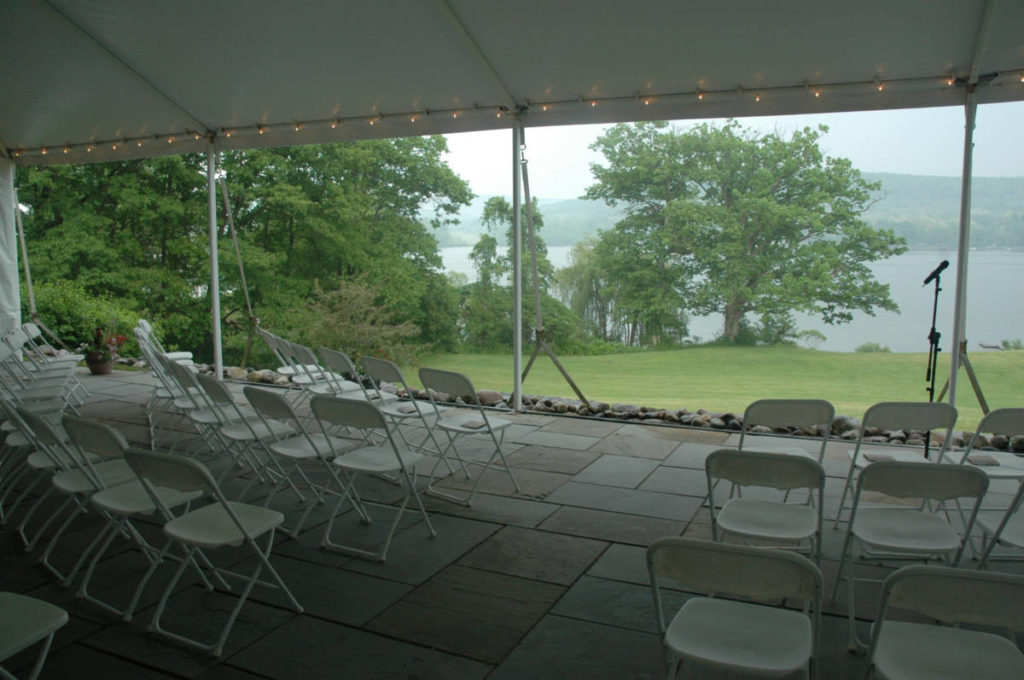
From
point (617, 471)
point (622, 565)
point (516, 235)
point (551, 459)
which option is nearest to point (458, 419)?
point (551, 459)

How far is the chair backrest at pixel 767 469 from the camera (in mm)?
2342

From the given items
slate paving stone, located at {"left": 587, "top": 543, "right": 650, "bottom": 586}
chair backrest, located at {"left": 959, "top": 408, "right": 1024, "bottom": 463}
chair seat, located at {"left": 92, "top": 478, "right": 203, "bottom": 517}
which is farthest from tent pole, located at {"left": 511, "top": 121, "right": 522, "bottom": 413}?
chair backrest, located at {"left": 959, "top": 408, "right": 1024, "bottom": 463}

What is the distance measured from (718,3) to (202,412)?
4.26 metres

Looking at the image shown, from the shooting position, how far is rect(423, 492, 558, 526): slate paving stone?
3.77m

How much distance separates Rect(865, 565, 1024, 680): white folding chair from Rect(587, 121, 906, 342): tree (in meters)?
11.2

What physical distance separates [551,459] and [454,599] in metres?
2.26

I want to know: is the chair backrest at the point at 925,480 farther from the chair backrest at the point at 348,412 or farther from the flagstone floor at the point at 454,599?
the chair backrest at the point at 348,412

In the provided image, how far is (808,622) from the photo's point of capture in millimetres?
1841

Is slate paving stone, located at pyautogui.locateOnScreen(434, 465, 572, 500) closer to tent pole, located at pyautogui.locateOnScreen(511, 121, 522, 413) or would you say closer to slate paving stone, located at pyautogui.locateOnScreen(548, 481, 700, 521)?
slate paving stone, located at pyautogui.locateOnScreen(548, 481, 700, 521)

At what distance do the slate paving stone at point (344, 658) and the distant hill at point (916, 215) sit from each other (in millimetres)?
7277

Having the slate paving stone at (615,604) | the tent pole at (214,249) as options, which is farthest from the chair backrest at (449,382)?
the tent pole at (214,249)

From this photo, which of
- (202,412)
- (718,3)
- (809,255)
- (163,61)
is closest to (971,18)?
(718,3)

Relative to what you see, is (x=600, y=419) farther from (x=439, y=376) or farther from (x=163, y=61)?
(x=163, y=61)

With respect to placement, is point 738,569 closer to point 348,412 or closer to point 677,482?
point 348,412
